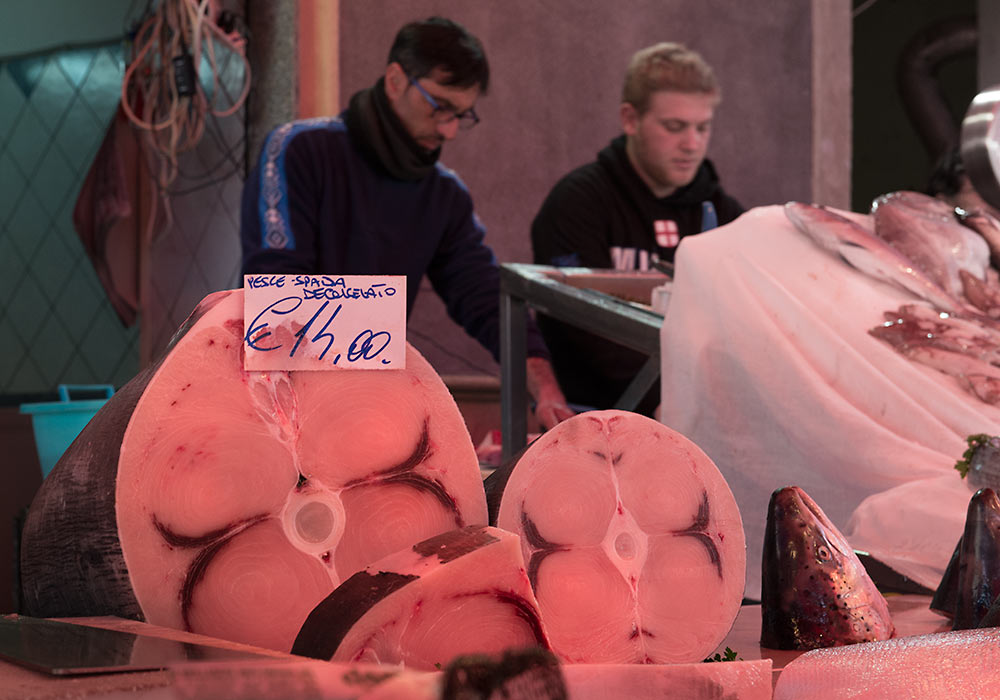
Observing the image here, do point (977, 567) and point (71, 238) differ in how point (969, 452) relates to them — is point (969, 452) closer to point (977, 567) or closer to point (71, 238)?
point (977, 567)

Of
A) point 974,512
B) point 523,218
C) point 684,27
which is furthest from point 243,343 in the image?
point 684,27

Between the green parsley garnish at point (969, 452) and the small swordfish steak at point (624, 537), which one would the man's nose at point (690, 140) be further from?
the small swordfish steak at point (624, 537)

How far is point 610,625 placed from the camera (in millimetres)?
759

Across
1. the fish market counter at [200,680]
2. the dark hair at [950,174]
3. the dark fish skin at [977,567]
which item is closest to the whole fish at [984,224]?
the dark hair at [950,174]

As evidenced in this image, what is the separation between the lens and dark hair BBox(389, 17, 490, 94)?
262cm

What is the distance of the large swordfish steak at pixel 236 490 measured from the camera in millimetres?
701

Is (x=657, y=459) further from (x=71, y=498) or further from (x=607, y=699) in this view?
(x=71, y=498)

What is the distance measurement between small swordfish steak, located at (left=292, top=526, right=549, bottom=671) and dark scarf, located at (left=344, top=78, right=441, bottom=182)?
2.15 meters

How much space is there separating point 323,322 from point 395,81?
2064mm

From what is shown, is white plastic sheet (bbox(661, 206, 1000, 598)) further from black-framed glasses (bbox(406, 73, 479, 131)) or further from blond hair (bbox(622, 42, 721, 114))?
blond hair (bbox(622, 42, 721, 114))

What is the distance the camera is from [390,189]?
280cm

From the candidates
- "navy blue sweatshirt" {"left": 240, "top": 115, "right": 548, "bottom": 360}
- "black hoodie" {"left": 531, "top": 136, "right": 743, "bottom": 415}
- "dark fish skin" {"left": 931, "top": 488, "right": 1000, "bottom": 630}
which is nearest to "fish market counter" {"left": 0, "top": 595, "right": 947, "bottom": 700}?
"dark fish skin" {"left": 931, "top": 488, "right": 1000, "bottom": 630}

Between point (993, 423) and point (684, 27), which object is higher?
point (684, 27)

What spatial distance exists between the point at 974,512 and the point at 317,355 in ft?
2.06
